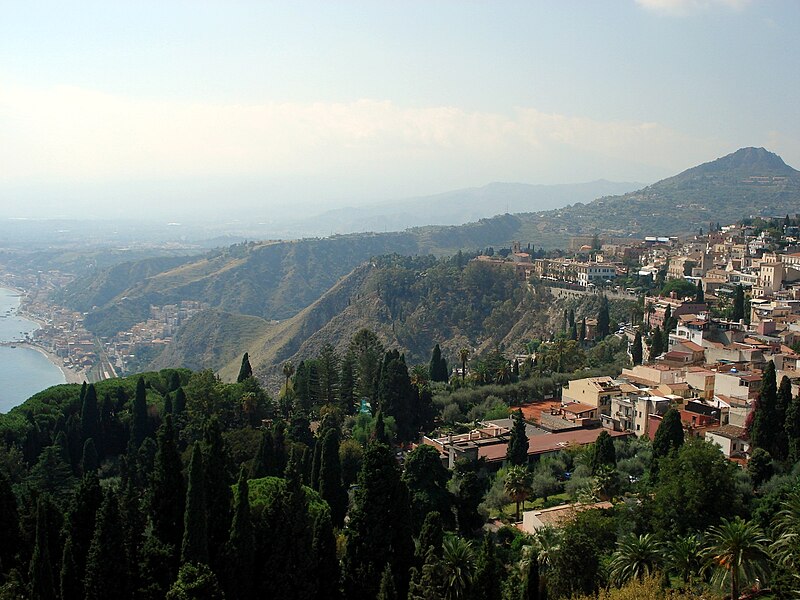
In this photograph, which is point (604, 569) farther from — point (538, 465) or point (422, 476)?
point (538, 465)

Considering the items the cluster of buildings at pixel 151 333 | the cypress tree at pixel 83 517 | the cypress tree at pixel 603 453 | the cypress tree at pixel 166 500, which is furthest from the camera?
the cluster of buildings at pixel 151 333

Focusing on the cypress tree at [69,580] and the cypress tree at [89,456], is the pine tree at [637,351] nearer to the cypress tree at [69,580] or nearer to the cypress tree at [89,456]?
the cypress tree at [89,456]

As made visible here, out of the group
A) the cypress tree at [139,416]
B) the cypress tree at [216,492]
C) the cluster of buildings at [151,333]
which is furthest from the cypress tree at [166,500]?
the cluster of buildings at [151,333]

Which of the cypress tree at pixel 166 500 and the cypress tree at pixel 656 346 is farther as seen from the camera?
the cypress tree at pixel 656 346

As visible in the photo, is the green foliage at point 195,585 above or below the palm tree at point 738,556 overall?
above

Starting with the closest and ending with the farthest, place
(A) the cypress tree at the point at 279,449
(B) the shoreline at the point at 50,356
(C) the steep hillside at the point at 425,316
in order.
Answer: (A) the cypress tree at the point at 279,449
(C) the steep hillside at the point at 425,316
(B) the shoreline at the point at 50,356

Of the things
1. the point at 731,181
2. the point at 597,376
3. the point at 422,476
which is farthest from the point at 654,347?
the point at 731,181
